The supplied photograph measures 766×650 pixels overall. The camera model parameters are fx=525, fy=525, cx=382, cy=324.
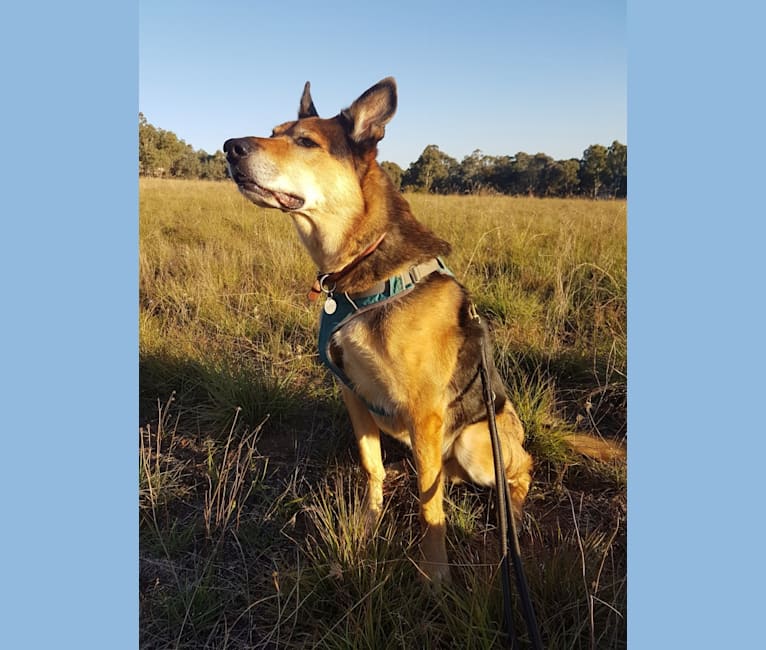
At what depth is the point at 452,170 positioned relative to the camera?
2.50 metres

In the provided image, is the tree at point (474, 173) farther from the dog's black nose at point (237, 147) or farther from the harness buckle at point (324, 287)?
the dog's black nose at point (237, 147)

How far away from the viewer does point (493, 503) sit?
2.56m

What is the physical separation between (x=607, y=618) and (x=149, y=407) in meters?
2.60

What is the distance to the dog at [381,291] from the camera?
214 centimetres

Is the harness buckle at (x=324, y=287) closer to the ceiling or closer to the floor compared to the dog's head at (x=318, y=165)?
closer to the floor

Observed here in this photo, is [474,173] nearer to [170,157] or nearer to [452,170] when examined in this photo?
[452,170]

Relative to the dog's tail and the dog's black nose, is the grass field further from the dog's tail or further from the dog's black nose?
the dog's black nose

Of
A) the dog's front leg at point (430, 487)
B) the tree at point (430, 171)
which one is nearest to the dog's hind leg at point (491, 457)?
the dog's front leg at point (430, 487)

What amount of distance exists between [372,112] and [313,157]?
313mm

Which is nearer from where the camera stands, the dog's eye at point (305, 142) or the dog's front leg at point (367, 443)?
the dog's eye at point (305, 142)

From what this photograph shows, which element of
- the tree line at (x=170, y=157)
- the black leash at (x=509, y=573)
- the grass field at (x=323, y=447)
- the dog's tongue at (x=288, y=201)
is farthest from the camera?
the tree line at (x=170, y=157)

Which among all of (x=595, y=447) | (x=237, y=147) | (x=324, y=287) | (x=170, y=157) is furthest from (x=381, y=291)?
(x=595, y=447)

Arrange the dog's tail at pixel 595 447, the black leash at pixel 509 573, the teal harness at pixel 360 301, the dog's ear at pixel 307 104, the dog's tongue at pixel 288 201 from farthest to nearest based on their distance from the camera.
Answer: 1. the dog's tail at pixel 595 447
2. the dog's ear at pixel 307 104
3. the teal harness at pixel 360 301
4. the dog's tongue at pixel 288 201
5. the black leash at pixel 509 573

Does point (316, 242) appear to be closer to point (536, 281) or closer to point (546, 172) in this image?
point (546, 172)
